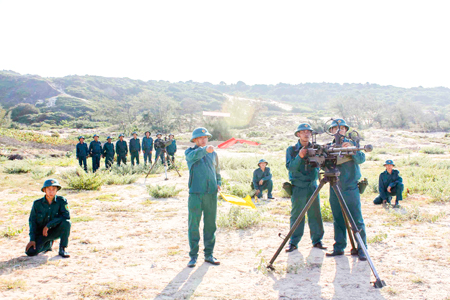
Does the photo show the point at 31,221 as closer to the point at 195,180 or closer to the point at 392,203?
the point at 195,180

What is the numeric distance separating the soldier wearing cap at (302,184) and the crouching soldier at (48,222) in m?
3.26

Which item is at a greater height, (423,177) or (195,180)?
(195,180)

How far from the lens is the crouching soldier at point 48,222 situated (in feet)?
15.4

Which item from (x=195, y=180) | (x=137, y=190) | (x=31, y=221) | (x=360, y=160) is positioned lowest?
(x=137, y=190)

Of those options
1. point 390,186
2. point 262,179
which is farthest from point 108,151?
point 390,186

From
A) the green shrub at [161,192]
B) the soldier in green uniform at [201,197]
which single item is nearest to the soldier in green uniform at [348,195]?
the soldier in green uniform at [201,197]

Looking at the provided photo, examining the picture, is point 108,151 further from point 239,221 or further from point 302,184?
point 302,184

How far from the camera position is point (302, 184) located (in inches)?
185

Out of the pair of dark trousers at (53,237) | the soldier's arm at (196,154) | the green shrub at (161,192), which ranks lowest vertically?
the green shrub at (161,192)

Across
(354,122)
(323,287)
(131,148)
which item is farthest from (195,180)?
(354,122)

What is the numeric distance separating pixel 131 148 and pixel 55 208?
9.49 metres

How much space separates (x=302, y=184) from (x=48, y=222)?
3.64 metres

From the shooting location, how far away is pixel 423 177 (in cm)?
1068

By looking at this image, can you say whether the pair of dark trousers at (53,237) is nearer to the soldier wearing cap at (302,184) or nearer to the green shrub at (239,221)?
the green shrub at (239,221)
